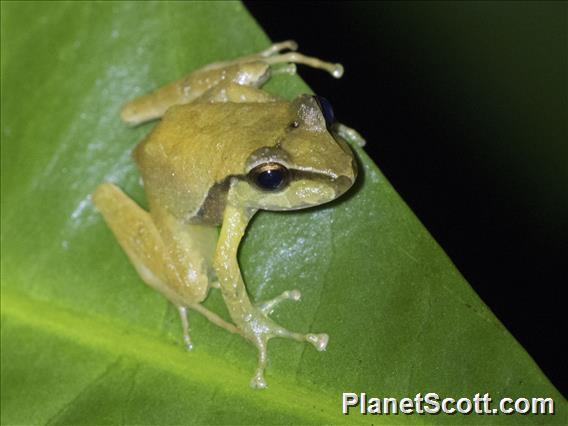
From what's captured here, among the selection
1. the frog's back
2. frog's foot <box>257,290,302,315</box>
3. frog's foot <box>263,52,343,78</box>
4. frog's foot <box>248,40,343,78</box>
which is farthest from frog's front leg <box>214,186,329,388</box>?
frog's foot <box>263,52,343,78</box>

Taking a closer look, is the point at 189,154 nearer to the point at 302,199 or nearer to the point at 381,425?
the point at 302,199

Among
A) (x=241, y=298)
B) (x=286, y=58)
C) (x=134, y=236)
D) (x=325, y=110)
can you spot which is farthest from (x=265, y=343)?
(x=286, y=58)

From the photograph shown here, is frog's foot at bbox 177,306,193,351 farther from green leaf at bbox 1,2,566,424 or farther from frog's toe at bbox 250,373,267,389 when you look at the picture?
frog's toe at bbox 250,373,267,389

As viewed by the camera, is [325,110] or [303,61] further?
[303,61]

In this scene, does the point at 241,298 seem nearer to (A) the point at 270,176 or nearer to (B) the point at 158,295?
(B) the point at 158,295

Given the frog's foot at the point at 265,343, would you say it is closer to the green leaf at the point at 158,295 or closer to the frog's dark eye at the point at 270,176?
the green leaf at the point at 158,295

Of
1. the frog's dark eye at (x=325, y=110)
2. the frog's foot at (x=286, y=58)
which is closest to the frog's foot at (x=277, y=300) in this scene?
the frog's dark eye at (x=325, y=110)

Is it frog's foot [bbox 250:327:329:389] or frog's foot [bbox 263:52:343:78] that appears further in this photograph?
frog's foot [bbox 263:52:343:78]

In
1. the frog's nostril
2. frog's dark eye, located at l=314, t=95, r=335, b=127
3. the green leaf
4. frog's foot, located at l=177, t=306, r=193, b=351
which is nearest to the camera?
the green leaf
